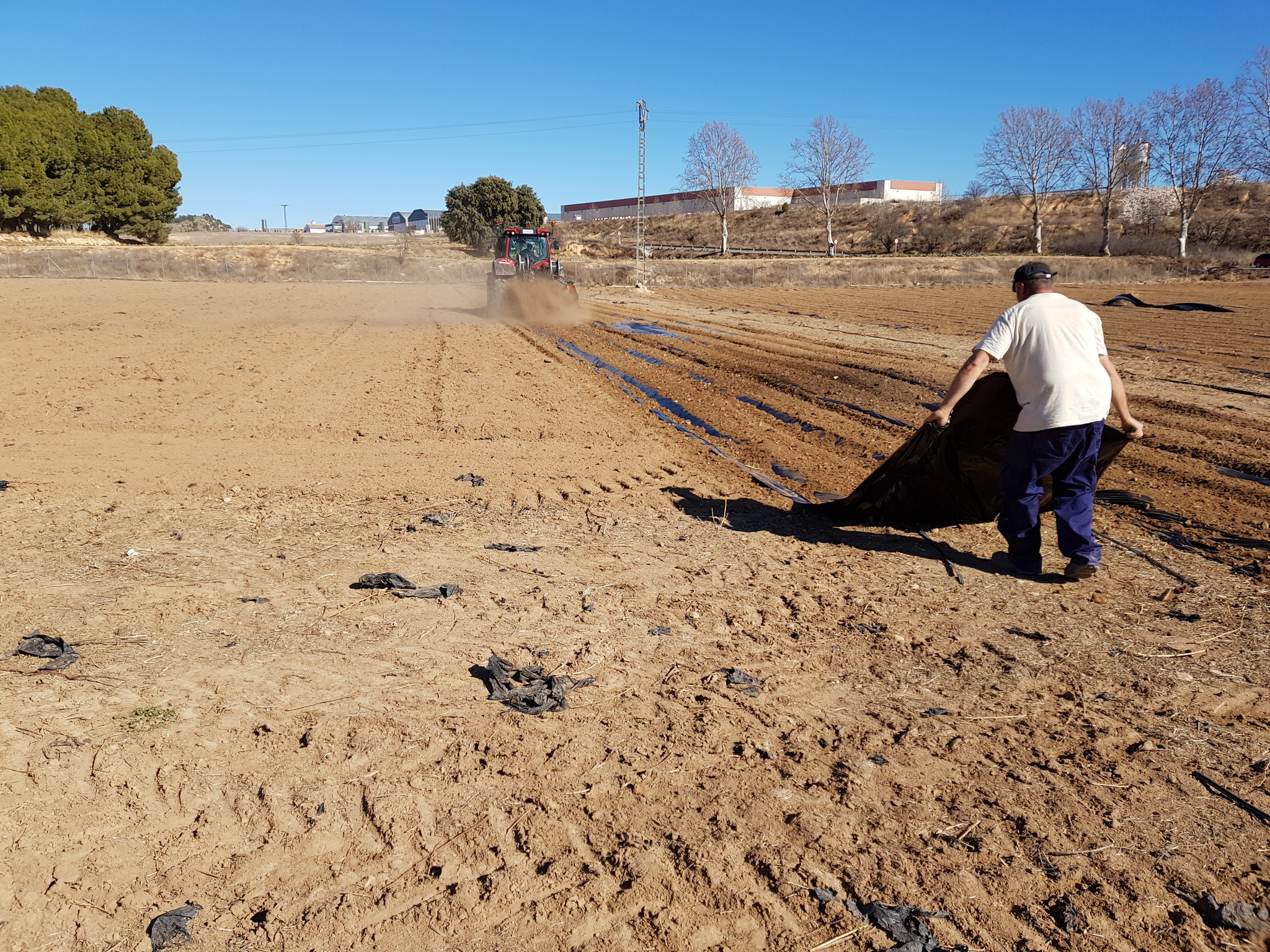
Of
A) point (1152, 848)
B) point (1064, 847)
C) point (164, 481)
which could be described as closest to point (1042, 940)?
point (1064, 847)

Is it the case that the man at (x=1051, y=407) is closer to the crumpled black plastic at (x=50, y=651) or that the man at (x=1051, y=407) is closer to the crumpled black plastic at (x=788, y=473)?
the crumpled black plastic at (x=788, y=473)

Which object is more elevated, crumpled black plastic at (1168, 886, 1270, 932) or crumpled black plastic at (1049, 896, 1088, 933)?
crumpled black plastic at (1168, 886, 1270, 932)

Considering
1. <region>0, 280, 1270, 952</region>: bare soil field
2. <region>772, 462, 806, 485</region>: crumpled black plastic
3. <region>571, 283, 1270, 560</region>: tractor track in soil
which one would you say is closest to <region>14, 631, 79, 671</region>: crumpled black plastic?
<region>0, 280, 1270, 952</region>: bare soil field

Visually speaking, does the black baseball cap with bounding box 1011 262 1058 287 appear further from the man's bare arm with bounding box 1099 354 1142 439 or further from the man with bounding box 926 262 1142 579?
the man's bare arm with bounding box 1099 354 1142 439

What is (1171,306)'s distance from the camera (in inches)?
1078

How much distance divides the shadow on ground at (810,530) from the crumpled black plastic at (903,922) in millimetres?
3305

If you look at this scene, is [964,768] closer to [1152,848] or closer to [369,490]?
[1152,848]

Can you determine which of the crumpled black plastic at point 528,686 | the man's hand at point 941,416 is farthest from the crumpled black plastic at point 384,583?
the man's hand at point 941,416

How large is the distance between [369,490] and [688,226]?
83.9 meters

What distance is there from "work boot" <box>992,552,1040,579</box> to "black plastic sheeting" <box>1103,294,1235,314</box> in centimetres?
2517

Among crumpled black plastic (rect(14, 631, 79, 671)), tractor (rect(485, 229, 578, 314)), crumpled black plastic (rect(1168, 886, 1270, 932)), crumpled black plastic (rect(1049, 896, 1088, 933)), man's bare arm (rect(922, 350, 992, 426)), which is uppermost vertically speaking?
tractor (rect(485, 229, 578, 314))

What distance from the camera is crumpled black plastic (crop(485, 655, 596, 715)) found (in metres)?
3.86

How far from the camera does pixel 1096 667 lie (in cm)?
423

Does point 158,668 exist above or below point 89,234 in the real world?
below
